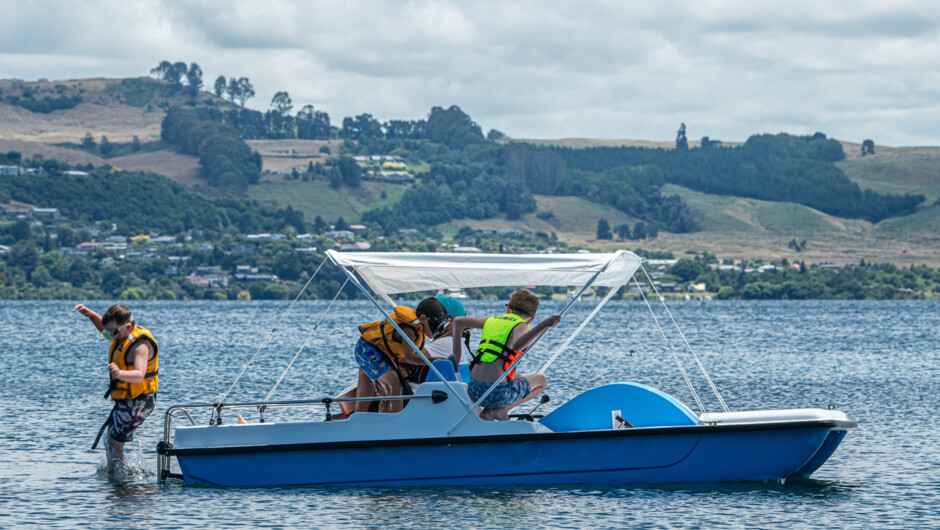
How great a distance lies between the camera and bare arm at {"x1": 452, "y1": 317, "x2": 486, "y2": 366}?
13627 mm

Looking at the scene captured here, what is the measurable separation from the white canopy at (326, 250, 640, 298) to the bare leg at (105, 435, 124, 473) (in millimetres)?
3474

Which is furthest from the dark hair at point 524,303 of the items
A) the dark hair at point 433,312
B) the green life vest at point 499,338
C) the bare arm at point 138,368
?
the bare arm at point 138,368

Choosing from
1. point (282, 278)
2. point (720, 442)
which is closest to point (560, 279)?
point (720, 442)

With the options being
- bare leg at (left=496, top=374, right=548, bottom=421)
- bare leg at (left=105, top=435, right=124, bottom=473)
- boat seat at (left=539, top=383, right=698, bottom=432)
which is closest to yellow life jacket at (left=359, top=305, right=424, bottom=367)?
bare leg at (left=496, top=374, right=548, bottom=421)

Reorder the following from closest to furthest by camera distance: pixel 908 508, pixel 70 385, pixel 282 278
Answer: pixel 908 508
pixel 70 385
pixel 282 278

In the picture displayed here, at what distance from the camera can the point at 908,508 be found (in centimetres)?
1501

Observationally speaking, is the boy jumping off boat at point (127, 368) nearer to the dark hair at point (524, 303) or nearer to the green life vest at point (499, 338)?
the green life vest at point (499, 338)

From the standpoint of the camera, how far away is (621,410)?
579 inches

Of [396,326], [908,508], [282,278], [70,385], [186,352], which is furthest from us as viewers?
[282,278]

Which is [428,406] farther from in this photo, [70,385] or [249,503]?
[70,385]

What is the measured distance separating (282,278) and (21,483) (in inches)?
5907

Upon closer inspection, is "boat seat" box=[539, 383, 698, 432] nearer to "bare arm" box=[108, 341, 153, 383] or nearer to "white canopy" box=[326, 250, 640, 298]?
"white canopy" box=[326, 250, 640, 298]

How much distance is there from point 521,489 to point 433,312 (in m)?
2.41

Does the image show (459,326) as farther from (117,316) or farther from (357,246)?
(357,246)
